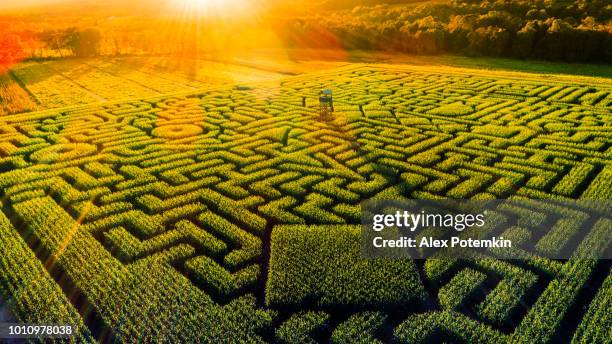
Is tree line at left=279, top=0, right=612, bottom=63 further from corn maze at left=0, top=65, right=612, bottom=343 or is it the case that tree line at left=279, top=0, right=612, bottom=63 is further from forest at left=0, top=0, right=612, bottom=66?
corn maze at left=0, top=65, right=612, bottom=343

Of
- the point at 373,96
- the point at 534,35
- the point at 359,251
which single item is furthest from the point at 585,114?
the point at 534,35

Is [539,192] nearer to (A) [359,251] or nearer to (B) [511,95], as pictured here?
(A) [359,251]

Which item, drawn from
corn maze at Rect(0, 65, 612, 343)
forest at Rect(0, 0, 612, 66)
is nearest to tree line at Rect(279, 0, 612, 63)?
forest at Rect(0, 0, 612, 66)

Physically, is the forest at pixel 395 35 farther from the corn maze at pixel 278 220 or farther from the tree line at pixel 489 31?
the corn maze at pixel 278 220

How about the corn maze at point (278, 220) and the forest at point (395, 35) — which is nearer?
the corn maze at point (278, 220)

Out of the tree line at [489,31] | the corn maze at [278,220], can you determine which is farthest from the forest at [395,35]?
the corn maze at [278,220]

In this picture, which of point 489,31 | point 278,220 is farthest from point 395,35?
point 278,220
